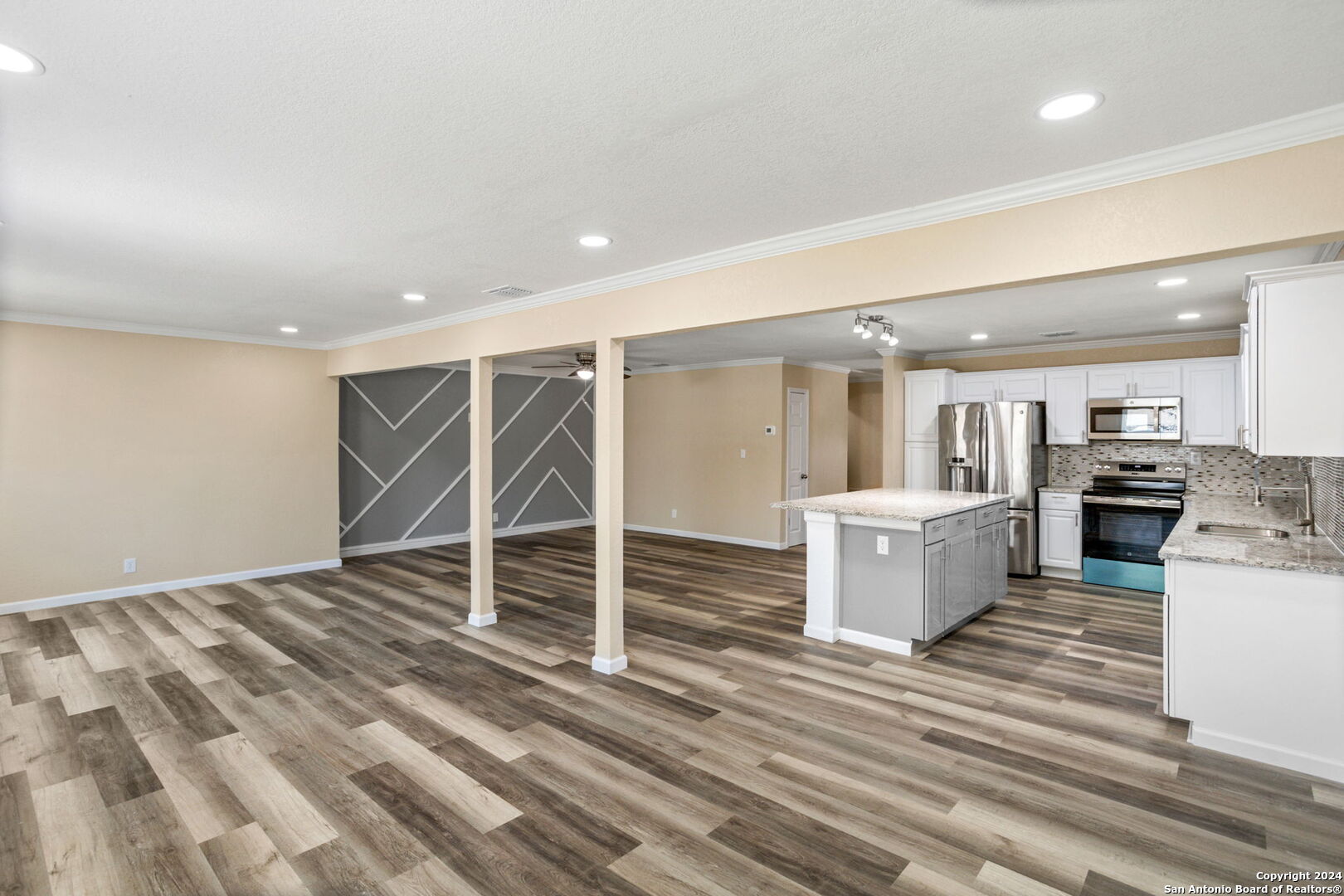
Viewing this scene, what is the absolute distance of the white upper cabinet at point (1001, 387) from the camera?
6527mm

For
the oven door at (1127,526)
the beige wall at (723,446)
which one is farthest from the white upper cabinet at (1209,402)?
the beige wall at (723,446)

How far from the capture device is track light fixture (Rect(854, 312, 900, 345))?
15.8ft

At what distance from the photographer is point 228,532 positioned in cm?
637

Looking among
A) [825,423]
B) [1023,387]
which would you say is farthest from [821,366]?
[1023,387]

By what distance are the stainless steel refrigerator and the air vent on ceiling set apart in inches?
180

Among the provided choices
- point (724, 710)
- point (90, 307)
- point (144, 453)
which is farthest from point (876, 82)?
point (144, 453)

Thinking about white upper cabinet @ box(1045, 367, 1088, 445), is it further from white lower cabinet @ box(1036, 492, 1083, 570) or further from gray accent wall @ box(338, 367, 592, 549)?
gray accent wall @ box(338, 367, 592, 549)

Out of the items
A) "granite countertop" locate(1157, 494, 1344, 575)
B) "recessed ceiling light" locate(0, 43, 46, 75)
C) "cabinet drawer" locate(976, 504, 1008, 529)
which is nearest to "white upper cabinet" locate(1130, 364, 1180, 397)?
"granite countertop" locate(1157, 494, 1344, 575)

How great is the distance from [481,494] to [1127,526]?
570 cm

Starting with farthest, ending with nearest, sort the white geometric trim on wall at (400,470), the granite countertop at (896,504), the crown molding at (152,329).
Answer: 1. the white geometric trim on wall at (400,470)
2. the crown molding at (152,329)
3. the granite countertop at (896,504)

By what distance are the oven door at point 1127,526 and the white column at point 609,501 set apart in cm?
470

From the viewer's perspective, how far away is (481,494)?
5062mm

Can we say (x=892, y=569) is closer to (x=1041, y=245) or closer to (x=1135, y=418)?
(x=1041, y=245)

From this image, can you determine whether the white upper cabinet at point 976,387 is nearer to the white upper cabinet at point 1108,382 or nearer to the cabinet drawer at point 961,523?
the white upper cabinet at point 1108,382
